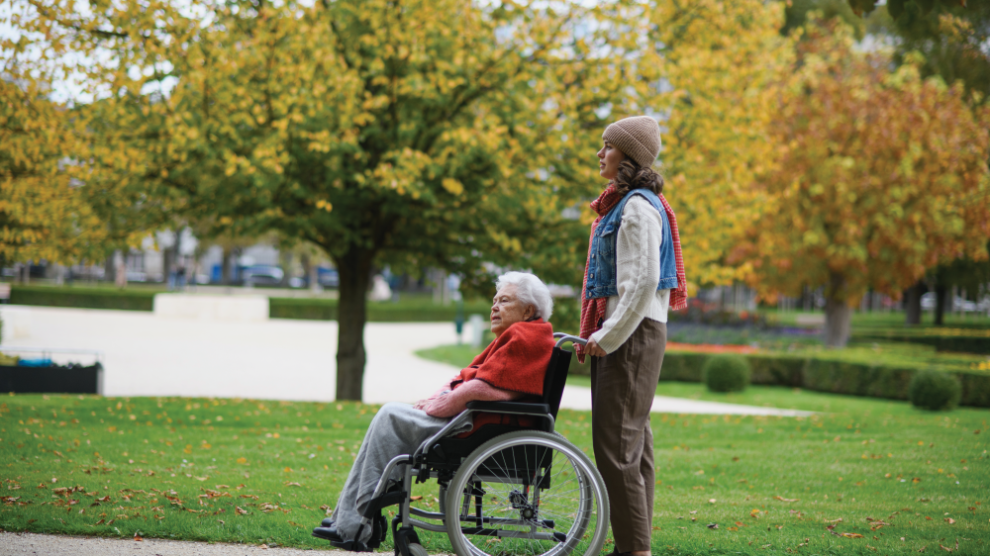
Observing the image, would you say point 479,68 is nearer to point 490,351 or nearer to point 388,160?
point 388,160

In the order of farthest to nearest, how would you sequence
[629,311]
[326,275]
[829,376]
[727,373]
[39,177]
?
[326,275] → [829,376] → [727,373] → [39,177] → [629,311]

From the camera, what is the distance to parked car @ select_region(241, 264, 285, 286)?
5644 centimetres

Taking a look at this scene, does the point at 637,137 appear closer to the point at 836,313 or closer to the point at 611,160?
the point at 611,160

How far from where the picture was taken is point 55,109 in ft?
26.4

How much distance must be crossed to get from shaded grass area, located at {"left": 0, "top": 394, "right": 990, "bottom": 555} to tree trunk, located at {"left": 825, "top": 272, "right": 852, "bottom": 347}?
1085 cm

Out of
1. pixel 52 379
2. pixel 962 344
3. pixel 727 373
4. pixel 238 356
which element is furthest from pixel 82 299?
pixel 962 344

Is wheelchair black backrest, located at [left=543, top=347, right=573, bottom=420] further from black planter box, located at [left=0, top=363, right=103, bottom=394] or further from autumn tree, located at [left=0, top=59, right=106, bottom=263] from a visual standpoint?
black planter box, located at [left=0, top=363, right=103, bottom=394]

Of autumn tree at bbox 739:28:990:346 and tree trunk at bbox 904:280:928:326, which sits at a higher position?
autumn tree at bbox 739:28:990:346

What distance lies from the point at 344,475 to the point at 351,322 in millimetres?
A: 4849

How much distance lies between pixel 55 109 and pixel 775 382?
1316 cm

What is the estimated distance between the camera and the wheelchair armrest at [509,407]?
3344 millimetres

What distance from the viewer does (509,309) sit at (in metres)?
3.54

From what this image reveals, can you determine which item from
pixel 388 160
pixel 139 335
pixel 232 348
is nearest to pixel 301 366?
pixel 232 348

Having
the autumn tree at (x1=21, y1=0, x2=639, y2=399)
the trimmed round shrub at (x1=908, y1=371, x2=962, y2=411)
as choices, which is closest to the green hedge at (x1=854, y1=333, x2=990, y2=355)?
the trimmed round shrub at (x1=908, y1=371, x2=962, y2=411)
